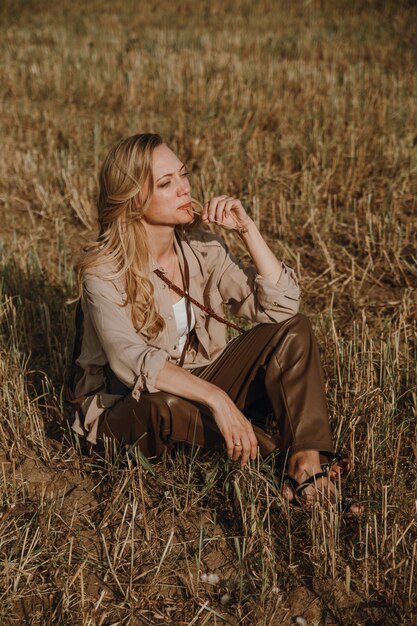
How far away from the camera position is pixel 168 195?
3.20 meters

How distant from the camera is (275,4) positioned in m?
14.9

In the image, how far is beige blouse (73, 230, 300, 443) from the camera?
116 inches

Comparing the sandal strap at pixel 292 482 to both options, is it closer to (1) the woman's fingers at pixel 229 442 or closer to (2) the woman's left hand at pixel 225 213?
(1) the woman's fingers at pixel 229 442

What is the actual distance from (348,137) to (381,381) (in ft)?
11.5

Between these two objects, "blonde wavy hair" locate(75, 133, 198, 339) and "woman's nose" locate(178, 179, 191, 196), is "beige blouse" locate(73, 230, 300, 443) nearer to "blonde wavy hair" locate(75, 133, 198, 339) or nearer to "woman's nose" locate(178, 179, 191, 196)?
"blonde wavy hair" locate(75, 133, 198, 339)

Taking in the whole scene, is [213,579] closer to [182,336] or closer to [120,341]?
[120,341]

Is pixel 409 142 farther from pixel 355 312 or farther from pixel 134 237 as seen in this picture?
pixel 134 237

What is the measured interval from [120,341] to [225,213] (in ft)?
2.54

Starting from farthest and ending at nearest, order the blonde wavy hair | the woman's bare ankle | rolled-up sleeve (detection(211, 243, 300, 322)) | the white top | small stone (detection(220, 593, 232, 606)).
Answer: the white top
rolled-up sleeve (detection(211, 243, 300, 322))
the blonde wavy hair
the woman's bare ankle
small stone (detection(220, 593, 232, 606))

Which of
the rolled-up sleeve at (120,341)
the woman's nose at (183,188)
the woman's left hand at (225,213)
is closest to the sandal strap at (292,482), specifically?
the rolled-up sleeve at (120,341)

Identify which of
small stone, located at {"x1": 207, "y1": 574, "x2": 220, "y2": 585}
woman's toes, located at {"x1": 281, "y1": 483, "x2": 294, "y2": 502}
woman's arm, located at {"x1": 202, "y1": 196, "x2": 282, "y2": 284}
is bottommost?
small stone, located at {"x1": 207, "y1": 574, "x2": 220, "y2": 585}

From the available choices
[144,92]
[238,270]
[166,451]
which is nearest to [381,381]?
[238,270]

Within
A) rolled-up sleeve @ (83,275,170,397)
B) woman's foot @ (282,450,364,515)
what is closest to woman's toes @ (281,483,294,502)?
woman's foot @ (282,450,364,515)

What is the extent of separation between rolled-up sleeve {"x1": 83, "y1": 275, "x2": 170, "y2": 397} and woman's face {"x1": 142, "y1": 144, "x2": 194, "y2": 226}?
1.21 feet
